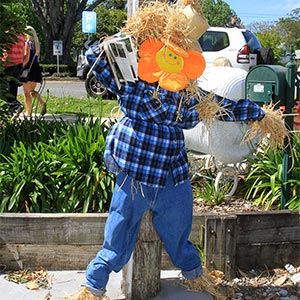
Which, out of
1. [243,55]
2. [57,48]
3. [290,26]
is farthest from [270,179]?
[290,26]

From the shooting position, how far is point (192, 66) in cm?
283

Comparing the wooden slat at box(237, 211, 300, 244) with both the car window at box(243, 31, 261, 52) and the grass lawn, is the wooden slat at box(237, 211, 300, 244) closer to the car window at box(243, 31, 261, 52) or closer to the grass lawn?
the grass lawn

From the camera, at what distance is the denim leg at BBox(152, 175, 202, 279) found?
2971 mm

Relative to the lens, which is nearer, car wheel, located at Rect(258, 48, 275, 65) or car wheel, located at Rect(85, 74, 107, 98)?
car wheel, located at Rect(85, 74, 107, 98)

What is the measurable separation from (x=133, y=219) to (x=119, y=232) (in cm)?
10

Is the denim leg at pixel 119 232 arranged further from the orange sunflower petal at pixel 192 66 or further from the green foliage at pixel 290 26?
the green foliage at pixel 290 26

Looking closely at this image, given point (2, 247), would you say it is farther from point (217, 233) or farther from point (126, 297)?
point (217, 233)

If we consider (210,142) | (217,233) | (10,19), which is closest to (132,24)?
(217,233)

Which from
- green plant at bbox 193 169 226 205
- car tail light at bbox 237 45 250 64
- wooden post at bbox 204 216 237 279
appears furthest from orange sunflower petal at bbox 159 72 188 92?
car tail light at bbox 237 45 250 64

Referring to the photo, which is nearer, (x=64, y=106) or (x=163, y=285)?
(x=163, y=285)

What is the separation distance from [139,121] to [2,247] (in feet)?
4.57

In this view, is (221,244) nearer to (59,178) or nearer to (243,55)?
(59,178)

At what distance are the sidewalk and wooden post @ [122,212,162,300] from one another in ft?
0.28

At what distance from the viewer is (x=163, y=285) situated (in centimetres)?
344
